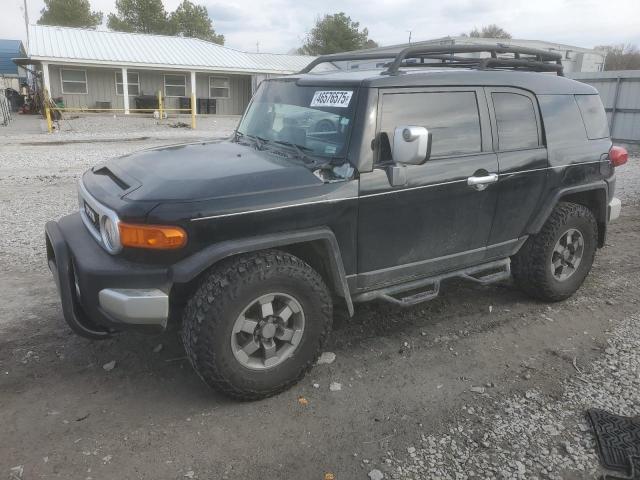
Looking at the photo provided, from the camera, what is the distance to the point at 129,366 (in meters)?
3.44

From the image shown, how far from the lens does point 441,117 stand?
356cm

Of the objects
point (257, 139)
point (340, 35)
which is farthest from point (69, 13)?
point (257, 139)

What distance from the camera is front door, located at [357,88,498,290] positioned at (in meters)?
3.30

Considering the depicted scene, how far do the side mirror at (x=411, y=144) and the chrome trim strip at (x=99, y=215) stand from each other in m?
1.66

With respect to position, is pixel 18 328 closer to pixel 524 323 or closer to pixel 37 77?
pixel 524 323

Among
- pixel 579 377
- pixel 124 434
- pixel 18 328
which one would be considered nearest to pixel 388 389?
pixel 579 377

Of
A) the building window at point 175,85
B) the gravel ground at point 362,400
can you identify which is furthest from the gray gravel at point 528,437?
the building window at point 175,85

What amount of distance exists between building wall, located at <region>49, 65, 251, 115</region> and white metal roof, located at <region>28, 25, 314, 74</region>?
3.31ft

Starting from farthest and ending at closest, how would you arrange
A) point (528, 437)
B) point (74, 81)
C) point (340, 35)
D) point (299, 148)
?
point (340, 35) < point (74, 81) < point (299, 148) < point (528, 437)

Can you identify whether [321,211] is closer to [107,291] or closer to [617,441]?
Answer: [107,291]

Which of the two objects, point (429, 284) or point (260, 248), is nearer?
point (260, 248)

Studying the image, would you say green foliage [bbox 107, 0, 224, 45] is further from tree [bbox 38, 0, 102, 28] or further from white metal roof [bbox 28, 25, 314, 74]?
white metal roof [bbox 28, 25, 314, 74]

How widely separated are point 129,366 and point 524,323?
3.07 metres

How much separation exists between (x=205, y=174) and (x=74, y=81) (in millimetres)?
26576
